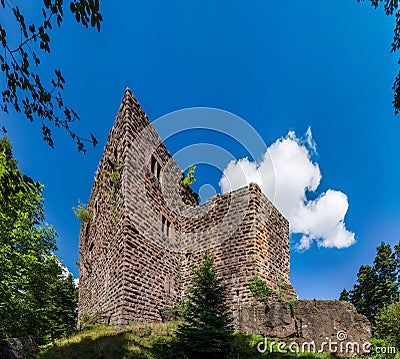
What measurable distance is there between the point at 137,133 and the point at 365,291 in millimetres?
36036

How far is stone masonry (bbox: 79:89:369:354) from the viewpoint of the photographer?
38.6 feet

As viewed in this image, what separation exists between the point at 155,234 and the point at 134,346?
5.93 meters

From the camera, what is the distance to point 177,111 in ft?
48.7

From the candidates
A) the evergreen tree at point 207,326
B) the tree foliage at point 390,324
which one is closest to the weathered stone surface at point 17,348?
the evergreen tree at point 207,326

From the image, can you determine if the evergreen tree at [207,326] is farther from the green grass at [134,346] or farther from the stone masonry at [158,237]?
the stone masonry at [158,237]

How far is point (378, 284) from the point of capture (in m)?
36.7

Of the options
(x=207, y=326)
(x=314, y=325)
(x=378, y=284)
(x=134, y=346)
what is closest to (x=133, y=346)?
(x=134, y=346)

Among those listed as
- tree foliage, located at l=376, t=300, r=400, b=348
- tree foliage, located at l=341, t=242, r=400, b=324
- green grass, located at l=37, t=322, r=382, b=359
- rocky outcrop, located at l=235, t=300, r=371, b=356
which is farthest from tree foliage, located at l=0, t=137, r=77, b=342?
tree foliage, located at l=341, t=242, r=400, b=324

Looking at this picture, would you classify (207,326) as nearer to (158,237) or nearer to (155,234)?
(155,234)

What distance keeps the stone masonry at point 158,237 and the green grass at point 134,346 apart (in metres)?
1.05

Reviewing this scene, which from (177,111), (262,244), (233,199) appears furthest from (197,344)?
(177,111)

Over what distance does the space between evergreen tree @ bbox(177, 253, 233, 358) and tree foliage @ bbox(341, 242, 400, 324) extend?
33.1 metres

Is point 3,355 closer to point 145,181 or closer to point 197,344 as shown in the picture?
point 197,344

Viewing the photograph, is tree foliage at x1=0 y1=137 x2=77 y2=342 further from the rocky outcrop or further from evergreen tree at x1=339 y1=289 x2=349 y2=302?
evergreen tree at x1=339 y1=289 x2=349 y2=302
